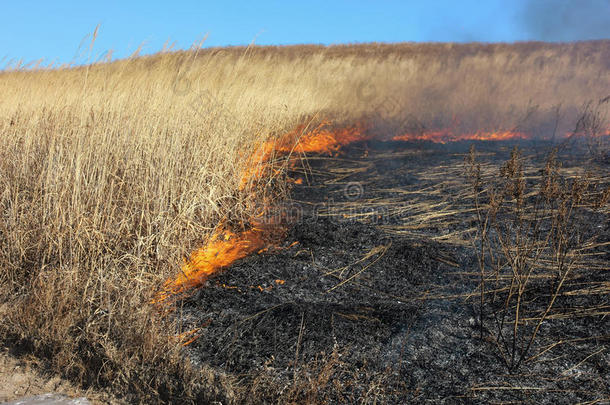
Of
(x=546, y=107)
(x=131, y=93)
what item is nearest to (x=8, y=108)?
(x=131, y=93)

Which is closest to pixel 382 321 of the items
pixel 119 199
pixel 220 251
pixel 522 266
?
pixel 522 266

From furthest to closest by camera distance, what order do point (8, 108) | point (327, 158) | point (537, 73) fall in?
point (537, 73) < point (327, 158) < point (8, 108)

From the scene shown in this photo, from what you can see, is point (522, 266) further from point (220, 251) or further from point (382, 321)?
point (220, 251)

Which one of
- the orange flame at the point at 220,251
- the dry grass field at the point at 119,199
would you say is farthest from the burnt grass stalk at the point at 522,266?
the orange flame at the point at 220,251

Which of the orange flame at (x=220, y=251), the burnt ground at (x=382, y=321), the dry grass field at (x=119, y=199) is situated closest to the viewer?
the burnt ground at (x=382, y=321)

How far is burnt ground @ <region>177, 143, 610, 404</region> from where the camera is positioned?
2176mm

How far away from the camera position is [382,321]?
2730 mm

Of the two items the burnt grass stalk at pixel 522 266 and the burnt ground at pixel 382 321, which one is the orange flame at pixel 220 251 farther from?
the burnt grass stalk at pixel 522 266

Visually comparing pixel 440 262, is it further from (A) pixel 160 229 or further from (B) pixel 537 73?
(B) pixel 537 73

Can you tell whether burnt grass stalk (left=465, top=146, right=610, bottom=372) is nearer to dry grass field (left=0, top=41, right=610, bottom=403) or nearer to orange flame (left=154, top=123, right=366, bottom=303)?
dry grass field (left=0, top=41, right=610, bottom=403)

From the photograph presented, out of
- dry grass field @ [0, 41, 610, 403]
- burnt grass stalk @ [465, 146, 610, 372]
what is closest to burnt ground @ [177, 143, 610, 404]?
burnt grass stalk @ [465, 146, 610, 372]

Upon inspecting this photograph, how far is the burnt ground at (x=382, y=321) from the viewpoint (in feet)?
7.14

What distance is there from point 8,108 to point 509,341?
5484 mm

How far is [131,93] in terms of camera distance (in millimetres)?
4496
